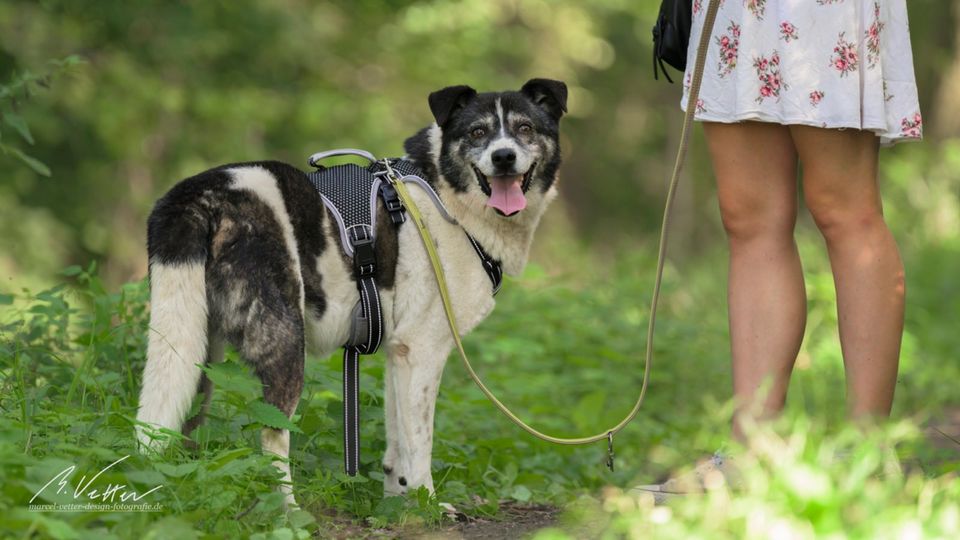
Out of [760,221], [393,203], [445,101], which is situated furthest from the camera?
[445,101]

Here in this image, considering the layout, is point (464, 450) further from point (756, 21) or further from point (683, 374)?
point (683, 374)

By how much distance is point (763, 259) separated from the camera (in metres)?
3.72

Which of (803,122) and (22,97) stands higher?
(22,97)

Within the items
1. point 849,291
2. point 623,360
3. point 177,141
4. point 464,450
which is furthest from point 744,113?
point 177,141

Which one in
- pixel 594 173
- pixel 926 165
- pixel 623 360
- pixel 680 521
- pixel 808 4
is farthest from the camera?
pixel 594 173

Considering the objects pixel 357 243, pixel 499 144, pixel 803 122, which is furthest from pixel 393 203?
pixel 803 122

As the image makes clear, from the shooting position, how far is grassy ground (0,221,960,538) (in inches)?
105

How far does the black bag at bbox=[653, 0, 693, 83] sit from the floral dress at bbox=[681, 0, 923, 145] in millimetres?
278

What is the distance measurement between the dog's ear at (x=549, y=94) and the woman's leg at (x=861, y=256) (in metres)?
1.19

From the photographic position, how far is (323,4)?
1258 centimetres

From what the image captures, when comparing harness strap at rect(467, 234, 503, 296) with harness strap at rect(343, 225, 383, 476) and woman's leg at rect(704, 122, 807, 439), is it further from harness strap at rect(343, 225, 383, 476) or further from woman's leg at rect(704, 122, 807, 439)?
woman's leg at rect(704, 122, 807, 439)

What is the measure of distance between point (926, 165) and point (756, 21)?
32.1 ft

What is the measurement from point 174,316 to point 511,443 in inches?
87.4
